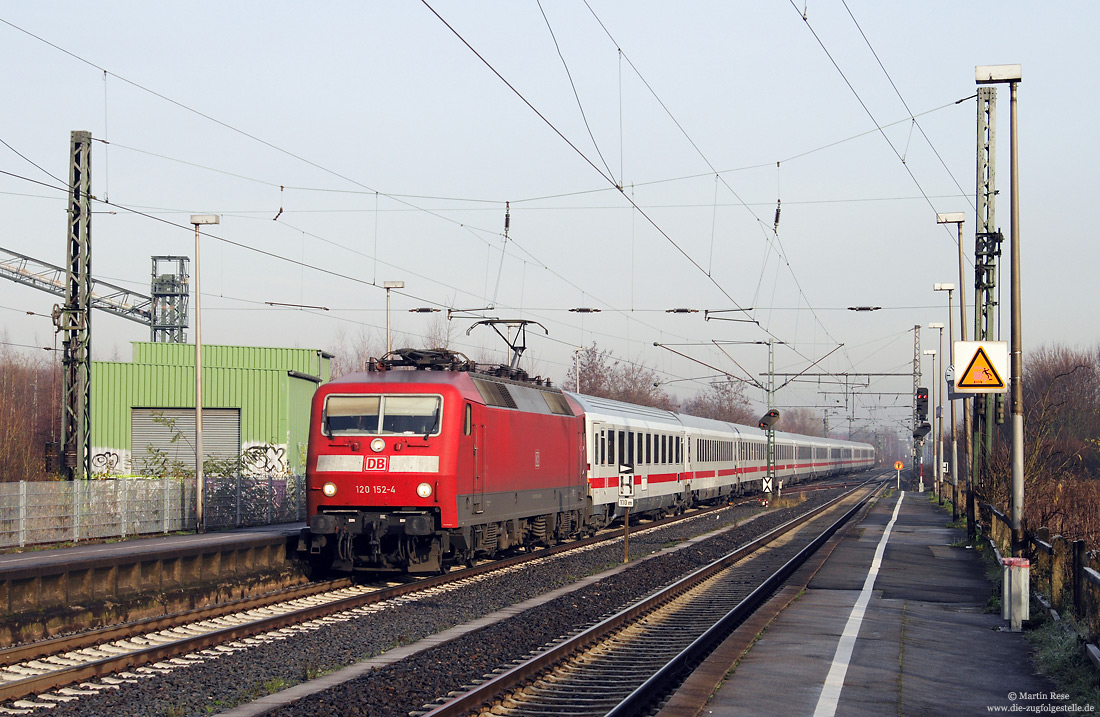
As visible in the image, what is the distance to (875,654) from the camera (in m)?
10.9

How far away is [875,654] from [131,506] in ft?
61.2

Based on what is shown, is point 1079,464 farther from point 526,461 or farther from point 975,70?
point 526,461

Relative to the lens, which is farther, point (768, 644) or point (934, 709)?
point (768, 644)

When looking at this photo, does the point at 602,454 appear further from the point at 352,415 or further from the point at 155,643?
the point at 155,643

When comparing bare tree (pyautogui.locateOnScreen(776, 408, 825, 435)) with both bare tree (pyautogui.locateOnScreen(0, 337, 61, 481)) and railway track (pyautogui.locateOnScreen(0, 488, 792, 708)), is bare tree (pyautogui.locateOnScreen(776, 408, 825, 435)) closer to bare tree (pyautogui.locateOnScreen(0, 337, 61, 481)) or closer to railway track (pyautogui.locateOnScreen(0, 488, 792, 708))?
bare tree (pyautogui.locateOnScreen(0, 337, 61, 481))

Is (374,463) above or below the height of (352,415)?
below

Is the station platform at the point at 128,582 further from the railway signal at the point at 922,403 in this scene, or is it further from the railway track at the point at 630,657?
the railway signal at the point at 922,403

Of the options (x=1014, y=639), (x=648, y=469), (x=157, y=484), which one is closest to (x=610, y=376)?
(x=648, y=469)

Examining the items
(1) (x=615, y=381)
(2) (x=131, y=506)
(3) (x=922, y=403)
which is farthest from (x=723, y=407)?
(2) (x=131, y=506)

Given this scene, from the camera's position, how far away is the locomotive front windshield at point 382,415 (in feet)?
54.0

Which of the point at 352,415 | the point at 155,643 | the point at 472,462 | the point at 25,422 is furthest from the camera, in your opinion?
the point at 25,422

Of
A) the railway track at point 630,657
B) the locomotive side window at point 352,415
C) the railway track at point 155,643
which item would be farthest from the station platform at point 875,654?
the locomotive side window at point 352,415

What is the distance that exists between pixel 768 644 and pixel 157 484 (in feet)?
59.0

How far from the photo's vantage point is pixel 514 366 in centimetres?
2327
